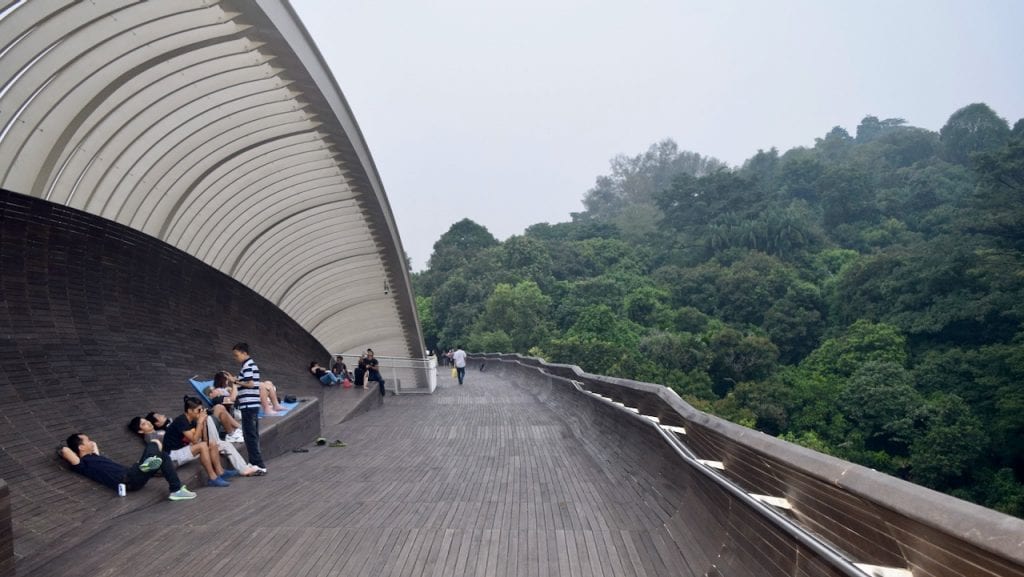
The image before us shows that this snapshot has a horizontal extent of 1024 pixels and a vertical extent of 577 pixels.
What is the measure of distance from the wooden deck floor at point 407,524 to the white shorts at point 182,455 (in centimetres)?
54

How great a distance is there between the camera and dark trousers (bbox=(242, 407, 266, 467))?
9523 millimetres

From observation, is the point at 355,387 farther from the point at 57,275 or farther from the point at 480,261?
the point at 480,261

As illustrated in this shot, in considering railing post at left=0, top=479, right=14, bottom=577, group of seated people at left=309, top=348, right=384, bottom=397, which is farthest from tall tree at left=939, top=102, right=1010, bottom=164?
railing post at left=0, top=479, right=14, bottom=577

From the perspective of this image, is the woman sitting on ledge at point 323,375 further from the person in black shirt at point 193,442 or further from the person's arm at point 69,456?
the person's arm at point 69,456

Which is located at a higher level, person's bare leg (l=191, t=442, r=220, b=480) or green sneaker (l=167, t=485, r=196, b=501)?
person's bare leg (l=191, t=442, r=220, b=480)

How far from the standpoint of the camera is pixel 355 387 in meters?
22.9

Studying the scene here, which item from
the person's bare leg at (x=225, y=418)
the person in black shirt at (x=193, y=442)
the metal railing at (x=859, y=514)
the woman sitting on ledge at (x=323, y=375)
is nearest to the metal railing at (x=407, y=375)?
the woman sitting on ledge at (x=323, y=375)

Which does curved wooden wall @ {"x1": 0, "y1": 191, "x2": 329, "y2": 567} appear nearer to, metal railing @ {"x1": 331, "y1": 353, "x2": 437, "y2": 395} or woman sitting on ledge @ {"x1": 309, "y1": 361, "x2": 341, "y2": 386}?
woman sitting on ledge @ {"x1": 309, "y1": 361, "x2": 341, "y2": 386}

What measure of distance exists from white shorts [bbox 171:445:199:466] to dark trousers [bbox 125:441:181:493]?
26.0 inches

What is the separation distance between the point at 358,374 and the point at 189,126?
9.89 m

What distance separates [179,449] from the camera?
28.8 feet

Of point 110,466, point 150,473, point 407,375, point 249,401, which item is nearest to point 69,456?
point 110,466

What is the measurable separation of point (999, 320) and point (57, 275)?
46.9 m

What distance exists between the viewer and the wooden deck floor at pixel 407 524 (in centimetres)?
531
